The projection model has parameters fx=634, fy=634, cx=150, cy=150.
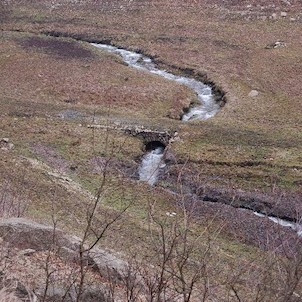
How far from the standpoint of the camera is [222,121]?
121 feet

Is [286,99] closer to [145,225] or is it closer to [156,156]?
[156,156]

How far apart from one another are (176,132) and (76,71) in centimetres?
1325

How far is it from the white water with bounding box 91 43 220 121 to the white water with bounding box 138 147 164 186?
614 cm

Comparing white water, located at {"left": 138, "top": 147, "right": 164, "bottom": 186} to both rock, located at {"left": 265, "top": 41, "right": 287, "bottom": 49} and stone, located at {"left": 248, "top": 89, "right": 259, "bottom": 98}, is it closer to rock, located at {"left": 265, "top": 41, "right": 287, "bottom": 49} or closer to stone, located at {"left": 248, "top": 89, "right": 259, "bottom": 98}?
stone, located at {"left": 248, "top": 89, "right": 259, "bottom": 98}

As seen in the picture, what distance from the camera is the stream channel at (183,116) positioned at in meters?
30.7

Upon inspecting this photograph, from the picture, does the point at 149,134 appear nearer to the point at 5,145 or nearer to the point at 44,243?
the point at 5,145

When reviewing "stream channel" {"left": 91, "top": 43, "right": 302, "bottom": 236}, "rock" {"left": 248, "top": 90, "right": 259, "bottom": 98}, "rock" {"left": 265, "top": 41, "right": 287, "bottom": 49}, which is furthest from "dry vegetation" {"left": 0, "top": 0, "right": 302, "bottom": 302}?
"rock" {"left": 265, "top": 41, "right": 287, "bottom": 49}

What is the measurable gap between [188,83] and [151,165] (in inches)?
547

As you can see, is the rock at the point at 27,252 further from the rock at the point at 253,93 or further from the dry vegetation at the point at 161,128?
the rock at the point at 253,93

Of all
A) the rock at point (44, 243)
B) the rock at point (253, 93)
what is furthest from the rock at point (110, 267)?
the rock at point (253, 93)

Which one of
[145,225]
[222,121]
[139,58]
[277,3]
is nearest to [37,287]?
[145,225]

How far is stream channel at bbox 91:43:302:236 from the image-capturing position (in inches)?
1208

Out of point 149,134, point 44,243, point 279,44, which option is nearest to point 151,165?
point 149,134

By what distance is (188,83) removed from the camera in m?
44.6
